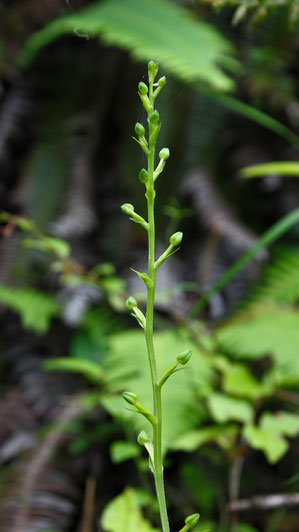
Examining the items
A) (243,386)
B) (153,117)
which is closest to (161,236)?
(243,386)

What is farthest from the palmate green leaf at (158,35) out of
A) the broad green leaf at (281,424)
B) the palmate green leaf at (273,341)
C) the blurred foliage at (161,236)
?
the broad green leaf at (281,424)

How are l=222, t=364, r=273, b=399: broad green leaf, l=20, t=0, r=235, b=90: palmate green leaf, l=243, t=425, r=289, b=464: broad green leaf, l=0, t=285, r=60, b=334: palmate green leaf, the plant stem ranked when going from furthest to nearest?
l=0, t=285, r=60, b=334: palmate green leaf
l=20, t=0, r=235, b=90: palmate green leaf
l=222, t=364, r=273, b=399: broad green leaf
l=243, t=425, r=289, b=464: broad green leaf
the plant stem

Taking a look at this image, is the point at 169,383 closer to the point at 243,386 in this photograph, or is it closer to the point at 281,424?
the point at 243,386

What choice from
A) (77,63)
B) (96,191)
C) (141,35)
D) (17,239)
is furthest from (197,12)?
(17,239)

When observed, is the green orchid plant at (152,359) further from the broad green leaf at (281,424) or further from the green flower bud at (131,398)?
the broad green leaf at (281,424)

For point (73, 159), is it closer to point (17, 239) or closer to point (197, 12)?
point (17, 239)

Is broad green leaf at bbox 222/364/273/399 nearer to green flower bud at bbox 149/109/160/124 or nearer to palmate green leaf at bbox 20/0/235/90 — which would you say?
green flower bud at bbox 149/109/160/124

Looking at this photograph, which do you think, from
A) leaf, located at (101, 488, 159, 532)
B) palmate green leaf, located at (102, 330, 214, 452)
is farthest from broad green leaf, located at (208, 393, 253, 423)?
leaf, located at (101, 488, 159, 532)
